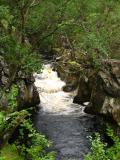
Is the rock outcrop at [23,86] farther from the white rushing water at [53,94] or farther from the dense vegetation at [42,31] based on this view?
the dense vegetation at [42,31]

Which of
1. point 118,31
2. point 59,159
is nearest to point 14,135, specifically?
point 59,159

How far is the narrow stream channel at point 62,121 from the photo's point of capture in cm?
3015

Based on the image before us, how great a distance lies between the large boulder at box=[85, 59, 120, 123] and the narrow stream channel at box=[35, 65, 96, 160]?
1.98 meters

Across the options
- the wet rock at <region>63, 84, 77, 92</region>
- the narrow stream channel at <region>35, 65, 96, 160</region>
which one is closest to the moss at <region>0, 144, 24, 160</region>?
the narrow stream channel at <region>35, 65, 96, 160</region>

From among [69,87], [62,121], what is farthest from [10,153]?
[69,87]

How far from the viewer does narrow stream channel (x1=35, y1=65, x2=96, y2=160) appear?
30150 mm

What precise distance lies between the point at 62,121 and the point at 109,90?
537cm

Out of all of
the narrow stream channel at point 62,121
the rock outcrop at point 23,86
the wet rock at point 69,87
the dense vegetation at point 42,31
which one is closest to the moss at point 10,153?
the dense vegetation at point 42,31

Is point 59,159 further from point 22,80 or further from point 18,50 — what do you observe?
point 22,80

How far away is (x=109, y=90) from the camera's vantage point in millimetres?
34094

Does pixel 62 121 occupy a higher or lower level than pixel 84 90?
lower

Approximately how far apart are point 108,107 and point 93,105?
312cm

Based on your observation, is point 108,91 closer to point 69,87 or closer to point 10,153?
point 10,153

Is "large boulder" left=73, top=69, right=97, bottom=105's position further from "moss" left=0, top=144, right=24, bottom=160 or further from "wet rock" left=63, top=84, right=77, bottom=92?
"moss" left=0, top=144, right=24, bottom=160
